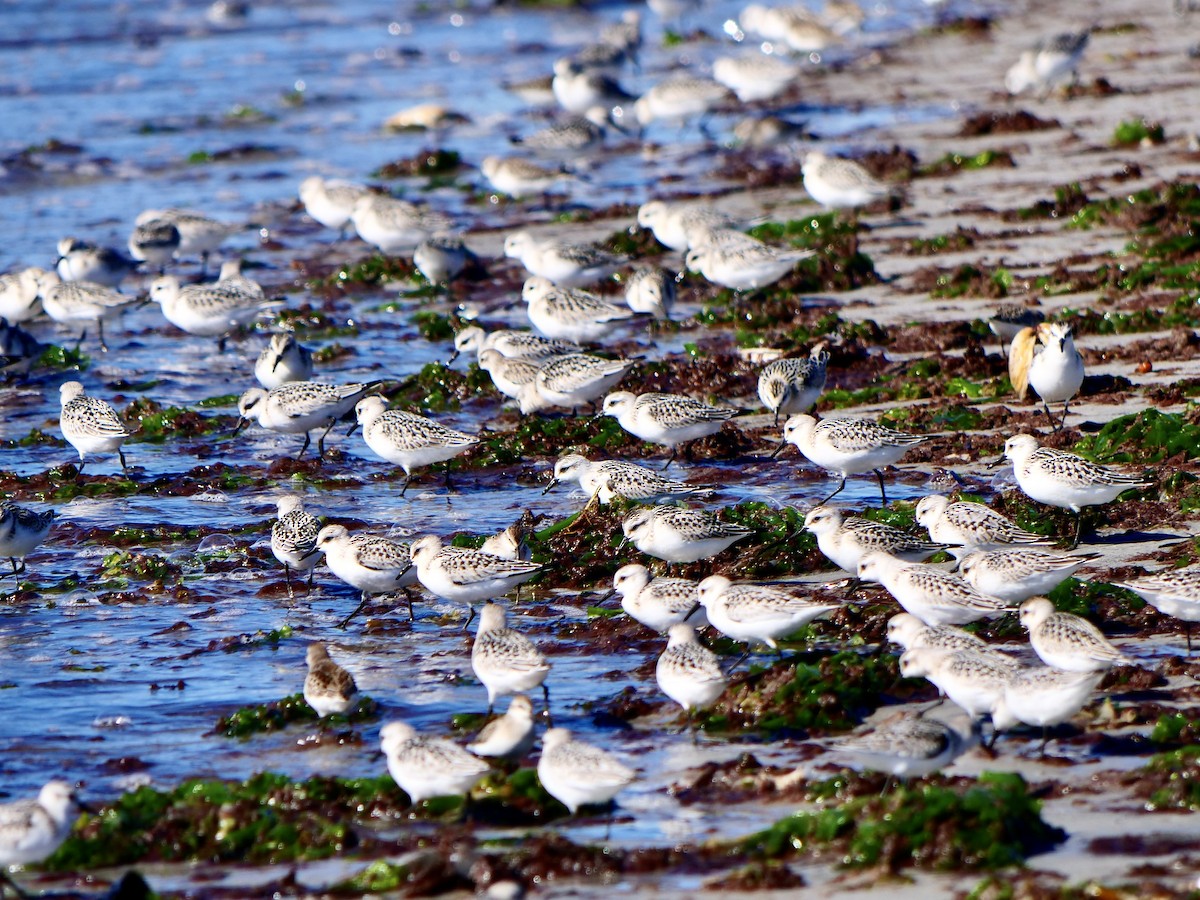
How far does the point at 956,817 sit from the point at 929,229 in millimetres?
10986

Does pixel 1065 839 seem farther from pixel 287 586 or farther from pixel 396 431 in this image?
pixel 396 431

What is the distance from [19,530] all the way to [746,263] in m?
6.70

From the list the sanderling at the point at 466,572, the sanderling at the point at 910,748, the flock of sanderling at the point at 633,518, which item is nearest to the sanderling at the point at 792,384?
the flock of sanderling at the point at 633,518

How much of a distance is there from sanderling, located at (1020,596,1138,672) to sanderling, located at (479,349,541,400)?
17.3 feet

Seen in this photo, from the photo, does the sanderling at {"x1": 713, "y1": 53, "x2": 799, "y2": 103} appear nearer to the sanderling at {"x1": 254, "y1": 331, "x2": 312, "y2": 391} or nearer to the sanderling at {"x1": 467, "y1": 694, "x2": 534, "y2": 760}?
the sanderling at {"x1": 254, "y1": 331, "x2": 312, "y2": 391}

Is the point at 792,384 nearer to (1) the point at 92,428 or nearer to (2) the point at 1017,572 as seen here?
(2) the point at 1017,572

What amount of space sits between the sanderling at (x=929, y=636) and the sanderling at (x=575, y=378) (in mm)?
4230

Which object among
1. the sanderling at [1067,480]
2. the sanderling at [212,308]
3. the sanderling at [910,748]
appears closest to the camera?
the sanderling at [910,748]

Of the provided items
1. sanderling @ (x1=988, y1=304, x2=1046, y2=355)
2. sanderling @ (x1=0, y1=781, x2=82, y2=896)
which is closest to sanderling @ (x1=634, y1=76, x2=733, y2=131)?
sanderling @ (x1=988, y1=304, x2=1046, y2=355)

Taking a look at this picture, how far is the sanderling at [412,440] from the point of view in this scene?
404 inches

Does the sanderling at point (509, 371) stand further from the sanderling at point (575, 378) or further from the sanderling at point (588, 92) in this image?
the sanderling at point (588, 92)

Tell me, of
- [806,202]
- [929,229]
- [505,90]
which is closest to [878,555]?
[929,229]

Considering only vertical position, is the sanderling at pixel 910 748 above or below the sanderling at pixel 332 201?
above

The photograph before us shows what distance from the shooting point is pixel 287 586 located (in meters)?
9.06
